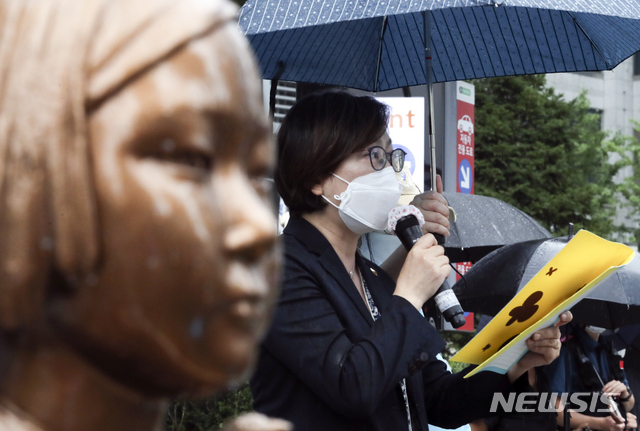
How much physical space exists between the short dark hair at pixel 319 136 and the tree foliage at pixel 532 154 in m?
18.2

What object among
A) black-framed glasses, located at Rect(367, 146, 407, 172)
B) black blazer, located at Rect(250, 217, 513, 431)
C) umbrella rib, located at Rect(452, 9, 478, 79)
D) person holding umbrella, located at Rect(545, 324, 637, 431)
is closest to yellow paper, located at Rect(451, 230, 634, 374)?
black blazer, located at Rect(250, 217, 513, 431)

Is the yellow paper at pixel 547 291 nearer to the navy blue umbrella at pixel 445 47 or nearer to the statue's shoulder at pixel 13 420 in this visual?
the navy blue umbrella at pixel 445 47

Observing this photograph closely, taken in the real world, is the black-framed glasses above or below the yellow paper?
above

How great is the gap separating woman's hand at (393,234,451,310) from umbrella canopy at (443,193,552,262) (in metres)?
3.39

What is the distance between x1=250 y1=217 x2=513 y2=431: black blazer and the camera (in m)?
2.06

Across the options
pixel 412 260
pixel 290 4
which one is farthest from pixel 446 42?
pixel 412 260

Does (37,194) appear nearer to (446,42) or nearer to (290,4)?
(290,4)

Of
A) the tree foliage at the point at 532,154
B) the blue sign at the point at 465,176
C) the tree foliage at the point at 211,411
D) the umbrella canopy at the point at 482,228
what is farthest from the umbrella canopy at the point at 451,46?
the tree foliage at the point at 532,154

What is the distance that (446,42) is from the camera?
4.03 m

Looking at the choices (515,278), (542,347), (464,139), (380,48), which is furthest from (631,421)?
(542,347)

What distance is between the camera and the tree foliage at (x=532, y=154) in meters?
20.9

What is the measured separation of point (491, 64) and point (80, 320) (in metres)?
3.65

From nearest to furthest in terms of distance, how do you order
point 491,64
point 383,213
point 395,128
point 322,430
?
point 322,430, point 383,213, point 491,64, point 395,128

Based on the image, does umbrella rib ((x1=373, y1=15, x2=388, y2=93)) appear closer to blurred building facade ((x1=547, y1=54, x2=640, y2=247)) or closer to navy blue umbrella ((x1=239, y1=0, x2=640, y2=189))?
navy blue umbrella ((x1=239, y1=0, x2=640, y2=189))
